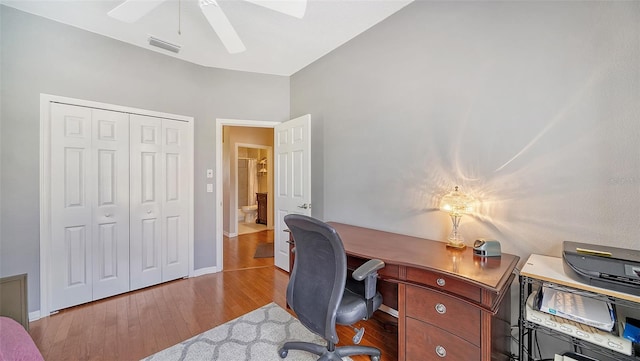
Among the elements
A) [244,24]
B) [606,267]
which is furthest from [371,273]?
[244,24]

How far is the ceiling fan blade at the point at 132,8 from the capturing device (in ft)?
4.76

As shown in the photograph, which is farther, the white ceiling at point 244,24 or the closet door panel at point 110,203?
the closet door panel at point 110,203

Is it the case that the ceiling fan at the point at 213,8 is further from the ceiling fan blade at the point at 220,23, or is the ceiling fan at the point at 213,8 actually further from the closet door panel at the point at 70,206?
the closet door panel at the point at 70,206

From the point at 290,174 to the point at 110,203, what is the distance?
195cm

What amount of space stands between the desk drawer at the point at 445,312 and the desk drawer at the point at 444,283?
0.14 feet

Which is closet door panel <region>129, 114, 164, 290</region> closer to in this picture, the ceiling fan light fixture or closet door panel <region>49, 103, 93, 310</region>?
closet door panel <region>49, 103, 93, 310</region>

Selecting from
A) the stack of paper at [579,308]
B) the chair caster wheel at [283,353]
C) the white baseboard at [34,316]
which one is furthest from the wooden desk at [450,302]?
the white baseboard at [34,316]

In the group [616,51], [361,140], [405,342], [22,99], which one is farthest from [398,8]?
[22,99]

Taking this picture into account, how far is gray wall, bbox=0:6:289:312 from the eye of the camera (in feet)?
6.68

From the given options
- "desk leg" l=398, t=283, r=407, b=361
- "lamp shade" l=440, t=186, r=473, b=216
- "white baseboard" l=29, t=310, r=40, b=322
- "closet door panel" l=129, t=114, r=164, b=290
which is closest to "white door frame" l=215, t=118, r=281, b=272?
"closet door panel" l=129, t=114, r=164, b=290

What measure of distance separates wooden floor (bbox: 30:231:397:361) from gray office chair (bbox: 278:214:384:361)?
→ 488mm

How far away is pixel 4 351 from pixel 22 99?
85.2 inches

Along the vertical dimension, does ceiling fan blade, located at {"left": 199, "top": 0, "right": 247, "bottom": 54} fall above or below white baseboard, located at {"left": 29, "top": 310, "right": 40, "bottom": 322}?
above

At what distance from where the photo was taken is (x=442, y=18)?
6.20 ft
